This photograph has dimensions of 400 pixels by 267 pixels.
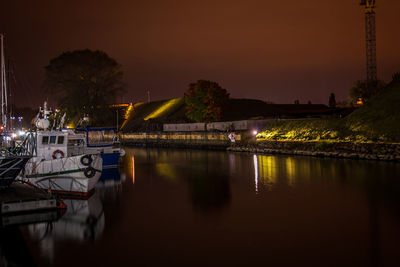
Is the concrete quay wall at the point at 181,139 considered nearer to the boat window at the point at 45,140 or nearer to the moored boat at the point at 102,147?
the moored boat at the point at 102,147

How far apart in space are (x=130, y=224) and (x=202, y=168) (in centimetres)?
2304

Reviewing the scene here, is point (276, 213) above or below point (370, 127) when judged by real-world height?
below

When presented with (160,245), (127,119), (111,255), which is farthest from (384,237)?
(127,119)

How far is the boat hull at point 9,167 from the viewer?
66.1 ft

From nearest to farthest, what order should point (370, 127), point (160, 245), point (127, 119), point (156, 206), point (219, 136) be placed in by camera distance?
point (160, 245) < point (156, 206) < point (370, 127) < point (219, 136) < point (127, 119)

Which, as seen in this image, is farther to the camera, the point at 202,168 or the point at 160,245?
the point at 202,168

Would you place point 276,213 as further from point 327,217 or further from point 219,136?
point 219,136

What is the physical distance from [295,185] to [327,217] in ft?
30.8

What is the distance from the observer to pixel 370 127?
158ft

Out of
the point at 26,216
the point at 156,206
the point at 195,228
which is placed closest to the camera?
the point at 195,228

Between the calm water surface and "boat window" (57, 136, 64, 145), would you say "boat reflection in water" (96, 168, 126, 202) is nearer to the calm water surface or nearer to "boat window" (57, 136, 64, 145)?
the calm water surface

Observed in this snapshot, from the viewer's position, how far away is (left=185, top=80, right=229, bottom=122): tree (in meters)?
85.7

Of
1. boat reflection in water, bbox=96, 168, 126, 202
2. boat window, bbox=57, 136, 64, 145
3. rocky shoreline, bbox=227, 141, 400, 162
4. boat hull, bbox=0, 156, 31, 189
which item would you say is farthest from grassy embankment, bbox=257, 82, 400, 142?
boat hull, bbox=0, 156, 31, 189

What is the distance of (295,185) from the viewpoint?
27703 mm
